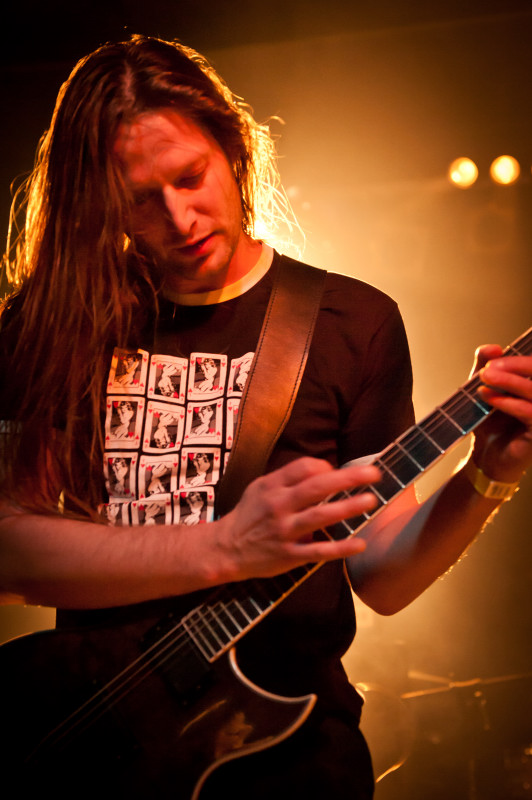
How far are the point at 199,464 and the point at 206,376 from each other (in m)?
0.19

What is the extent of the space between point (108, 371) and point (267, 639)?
2.15 feet

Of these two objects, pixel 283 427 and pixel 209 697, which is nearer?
pixel 209 697

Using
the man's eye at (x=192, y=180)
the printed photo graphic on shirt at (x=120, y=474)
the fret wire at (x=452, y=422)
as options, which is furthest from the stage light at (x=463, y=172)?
the printed photo graphic on shirt at (x=120, y=474)

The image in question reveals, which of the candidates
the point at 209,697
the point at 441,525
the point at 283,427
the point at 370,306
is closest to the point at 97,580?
the point at 209,697

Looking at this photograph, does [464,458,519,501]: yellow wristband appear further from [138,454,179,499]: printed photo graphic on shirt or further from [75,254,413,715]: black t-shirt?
[138,454,179,499]: printed photo graphic on shirt

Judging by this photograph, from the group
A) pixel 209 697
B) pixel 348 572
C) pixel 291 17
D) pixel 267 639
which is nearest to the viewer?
pixel 209 697

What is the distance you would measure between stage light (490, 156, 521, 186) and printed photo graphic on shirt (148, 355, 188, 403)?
6.25 ft

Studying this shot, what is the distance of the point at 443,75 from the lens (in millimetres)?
2412

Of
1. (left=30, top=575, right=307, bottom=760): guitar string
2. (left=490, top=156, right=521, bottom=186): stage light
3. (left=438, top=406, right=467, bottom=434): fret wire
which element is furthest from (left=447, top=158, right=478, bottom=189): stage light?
(left=30, top=575, right=307, bottom=760): guitar string

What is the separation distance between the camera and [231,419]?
1.16 m

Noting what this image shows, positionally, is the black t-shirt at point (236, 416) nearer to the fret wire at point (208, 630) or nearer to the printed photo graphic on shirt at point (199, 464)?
the printed photo graphic on shirt at point (199, 464)

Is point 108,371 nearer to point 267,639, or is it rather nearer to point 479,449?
point 267,639

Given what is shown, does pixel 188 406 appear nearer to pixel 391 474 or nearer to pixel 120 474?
pixel 120 474

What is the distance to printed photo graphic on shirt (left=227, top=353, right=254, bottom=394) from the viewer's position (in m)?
1.18
